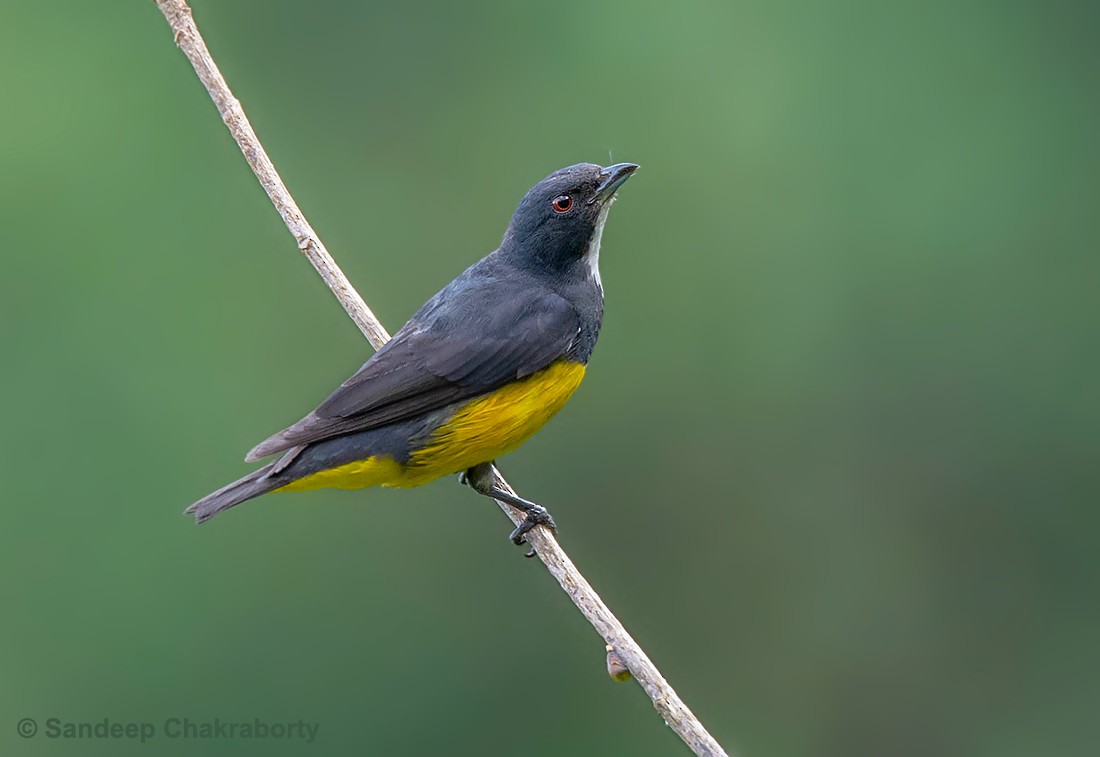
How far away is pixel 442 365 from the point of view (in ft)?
18.5

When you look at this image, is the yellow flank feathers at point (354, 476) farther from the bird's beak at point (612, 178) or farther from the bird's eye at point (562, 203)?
the bird's beak at point (612, 178)

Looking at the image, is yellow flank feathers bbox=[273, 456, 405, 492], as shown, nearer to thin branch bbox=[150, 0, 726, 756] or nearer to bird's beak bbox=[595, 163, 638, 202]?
thin branch bbox=[150, 0, 726, 756]

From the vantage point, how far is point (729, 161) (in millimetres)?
8258

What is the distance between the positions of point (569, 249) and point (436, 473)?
41.8 inches

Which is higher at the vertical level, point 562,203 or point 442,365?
point 562,203

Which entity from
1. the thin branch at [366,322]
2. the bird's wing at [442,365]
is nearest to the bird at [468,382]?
the bird's wing at [442,365]

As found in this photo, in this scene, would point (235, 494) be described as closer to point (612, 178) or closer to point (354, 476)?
point (354, 476)

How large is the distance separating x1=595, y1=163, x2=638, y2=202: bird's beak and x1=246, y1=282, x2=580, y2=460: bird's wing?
0.52 m

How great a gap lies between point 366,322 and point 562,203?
923 millimetres

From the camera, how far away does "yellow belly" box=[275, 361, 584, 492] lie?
18.3 ft

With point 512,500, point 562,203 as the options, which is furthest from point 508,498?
point 562,203

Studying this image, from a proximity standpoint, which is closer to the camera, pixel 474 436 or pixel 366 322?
pixel 474 436

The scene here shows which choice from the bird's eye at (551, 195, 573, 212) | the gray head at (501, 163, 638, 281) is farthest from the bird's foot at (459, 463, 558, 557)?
the bird's eye at (551, 195, 573, 212)

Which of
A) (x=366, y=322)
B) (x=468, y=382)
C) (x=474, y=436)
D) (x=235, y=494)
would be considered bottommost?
(x=474, y=436)
